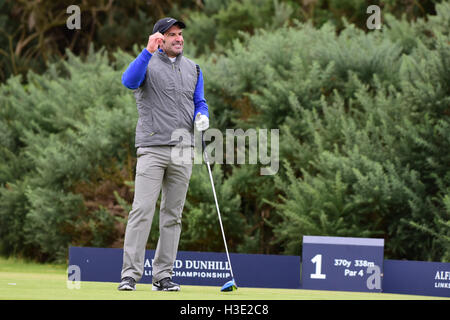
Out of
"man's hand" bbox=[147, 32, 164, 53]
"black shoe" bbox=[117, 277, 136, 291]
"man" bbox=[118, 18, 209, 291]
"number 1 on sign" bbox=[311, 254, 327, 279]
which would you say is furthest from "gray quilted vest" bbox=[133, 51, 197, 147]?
"number 1 on sign" bbox=[311, 254, 327, 279]

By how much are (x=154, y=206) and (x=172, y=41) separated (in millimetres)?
1349

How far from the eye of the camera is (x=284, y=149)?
11727 millimetres

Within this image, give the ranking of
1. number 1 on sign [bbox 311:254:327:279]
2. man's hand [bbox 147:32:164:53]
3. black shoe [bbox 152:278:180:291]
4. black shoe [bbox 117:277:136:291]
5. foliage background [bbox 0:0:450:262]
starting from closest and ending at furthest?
black shoe [bbox 117:277:136:291], man's hand [bbox 147:32:164:53], black shoe [bbox 152:278:180:291], number 1 on sign [bbox 311:254:327:279], foliage background [bbox 0:0:450:262]

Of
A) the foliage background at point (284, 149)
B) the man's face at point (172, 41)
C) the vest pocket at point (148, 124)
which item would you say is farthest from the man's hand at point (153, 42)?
the foliage background at point (284, 149)

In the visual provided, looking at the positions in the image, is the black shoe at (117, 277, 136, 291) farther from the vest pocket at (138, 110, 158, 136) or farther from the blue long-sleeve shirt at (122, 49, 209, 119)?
the blue long-sleeve shirt at (122, 49, 209, 119)

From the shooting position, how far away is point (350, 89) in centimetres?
1238

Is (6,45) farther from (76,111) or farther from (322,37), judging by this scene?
(322,37)

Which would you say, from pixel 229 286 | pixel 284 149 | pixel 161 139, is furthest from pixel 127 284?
pixel 284 149

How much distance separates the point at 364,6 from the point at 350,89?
6.58 m

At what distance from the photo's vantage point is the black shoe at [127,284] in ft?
20.2

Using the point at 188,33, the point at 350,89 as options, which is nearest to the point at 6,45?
the point at 188,33

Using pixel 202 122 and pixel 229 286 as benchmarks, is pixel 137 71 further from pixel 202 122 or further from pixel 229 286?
pixel 229 286

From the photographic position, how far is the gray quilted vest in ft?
21.1

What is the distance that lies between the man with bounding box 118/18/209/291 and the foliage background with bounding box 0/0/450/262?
3.86 metres
